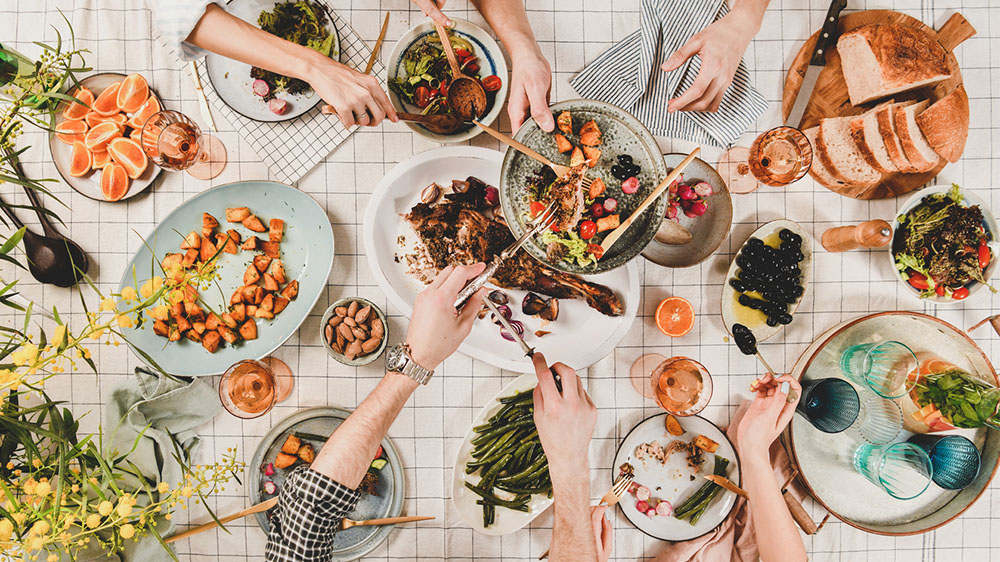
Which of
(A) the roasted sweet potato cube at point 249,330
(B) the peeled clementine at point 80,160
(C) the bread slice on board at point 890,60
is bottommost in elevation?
(A) the roasted sweet potato cube at point 249,330

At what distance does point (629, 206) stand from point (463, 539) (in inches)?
50.4

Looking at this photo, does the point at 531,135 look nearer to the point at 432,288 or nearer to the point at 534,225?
the point at 534,225

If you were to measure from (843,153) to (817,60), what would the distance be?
12.7 inches

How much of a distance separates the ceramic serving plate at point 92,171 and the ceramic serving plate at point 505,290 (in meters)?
0.78

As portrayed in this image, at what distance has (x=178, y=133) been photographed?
1.80m

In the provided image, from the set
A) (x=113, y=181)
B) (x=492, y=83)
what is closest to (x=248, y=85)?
(x=113, y=181)

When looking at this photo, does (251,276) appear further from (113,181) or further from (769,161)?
(769,161)

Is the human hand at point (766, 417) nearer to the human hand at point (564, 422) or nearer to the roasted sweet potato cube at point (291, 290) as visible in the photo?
the human hand at point (564, 422)

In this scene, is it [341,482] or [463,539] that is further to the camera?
[463,539]

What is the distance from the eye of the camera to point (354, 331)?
1.81 metres

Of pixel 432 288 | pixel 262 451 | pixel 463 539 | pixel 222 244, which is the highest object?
pixel 222 244

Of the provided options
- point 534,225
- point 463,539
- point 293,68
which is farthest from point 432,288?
point 463,539

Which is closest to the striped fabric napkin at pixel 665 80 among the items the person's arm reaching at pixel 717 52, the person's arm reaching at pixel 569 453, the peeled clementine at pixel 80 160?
the person's arm reaching at pixel 717 52

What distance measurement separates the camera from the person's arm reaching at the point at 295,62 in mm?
1598
